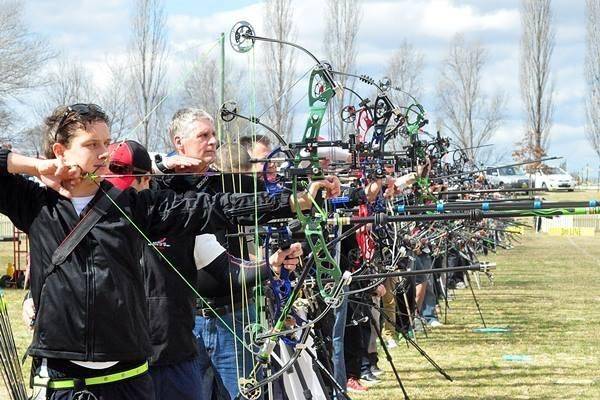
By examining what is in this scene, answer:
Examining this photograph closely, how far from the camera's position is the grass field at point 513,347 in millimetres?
7098

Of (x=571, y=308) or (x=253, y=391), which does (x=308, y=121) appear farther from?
(x=571, y=308)

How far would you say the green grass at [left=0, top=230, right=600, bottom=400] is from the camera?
23.3 ft

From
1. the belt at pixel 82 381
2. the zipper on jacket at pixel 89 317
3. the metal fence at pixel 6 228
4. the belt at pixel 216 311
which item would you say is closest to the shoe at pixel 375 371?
the belt at pixel 216 311

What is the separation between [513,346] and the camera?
9.24 metres

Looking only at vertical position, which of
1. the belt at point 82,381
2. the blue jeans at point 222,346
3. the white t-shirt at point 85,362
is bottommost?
the blue jeans at point 222,346

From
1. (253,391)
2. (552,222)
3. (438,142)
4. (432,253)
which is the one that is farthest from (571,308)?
(552,222)

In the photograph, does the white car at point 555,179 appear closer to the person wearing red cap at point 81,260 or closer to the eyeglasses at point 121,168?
the eyeglasses at point 121,168

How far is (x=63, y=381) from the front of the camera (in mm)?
2785

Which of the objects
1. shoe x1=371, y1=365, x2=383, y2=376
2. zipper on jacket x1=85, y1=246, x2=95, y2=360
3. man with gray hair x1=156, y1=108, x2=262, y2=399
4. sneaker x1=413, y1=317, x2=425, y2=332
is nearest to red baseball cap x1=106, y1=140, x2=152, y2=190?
man with gray hair x1=156, y1=108, x2=262, y2=399

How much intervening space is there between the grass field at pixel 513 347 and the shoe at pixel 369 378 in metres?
0.07

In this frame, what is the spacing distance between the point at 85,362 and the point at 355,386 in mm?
4564

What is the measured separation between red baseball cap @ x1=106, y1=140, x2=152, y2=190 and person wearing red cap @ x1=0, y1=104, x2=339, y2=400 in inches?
20.7

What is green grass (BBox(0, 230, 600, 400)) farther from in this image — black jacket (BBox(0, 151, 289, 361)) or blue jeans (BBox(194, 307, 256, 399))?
black jacket (BBox(0, 151, 289, 361))

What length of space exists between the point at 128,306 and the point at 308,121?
146 centimetres
